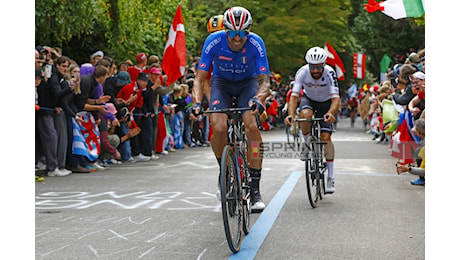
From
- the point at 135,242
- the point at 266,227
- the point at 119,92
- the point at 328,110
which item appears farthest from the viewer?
the point at 119,92

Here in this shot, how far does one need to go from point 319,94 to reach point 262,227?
8.70 feet

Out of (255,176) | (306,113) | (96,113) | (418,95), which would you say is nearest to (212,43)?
(255,176)

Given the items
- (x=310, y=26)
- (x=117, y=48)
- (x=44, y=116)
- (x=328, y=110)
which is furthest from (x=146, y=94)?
(x=310, y=26)

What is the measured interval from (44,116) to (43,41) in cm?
447

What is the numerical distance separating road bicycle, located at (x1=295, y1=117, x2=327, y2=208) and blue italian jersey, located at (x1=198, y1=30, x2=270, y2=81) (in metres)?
1.44

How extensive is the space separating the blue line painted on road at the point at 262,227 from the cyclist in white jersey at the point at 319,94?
673mm

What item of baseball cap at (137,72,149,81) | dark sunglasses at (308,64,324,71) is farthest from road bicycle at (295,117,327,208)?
baseball cap at (137,72,149,81)

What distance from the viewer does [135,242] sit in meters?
6.27

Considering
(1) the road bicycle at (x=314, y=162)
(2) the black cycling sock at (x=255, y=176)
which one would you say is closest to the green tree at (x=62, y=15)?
(1) the road bicycle at (x=314, y=162)

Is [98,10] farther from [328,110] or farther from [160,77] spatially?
[328,110]

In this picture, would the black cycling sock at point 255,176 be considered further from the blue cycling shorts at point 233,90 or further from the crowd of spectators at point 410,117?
the crowd of spectators at point 410,117

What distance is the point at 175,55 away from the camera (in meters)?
16.7

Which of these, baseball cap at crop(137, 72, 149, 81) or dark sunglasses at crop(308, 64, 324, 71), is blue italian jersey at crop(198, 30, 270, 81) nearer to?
dark sunglasses at crop(308, 64, 324, 71)

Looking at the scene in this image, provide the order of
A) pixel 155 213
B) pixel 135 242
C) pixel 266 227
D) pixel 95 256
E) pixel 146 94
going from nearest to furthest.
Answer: pixel 95 256 → pixel 135 242 → pixel 266 227 → pixel 155 213 → pixel 146 94
